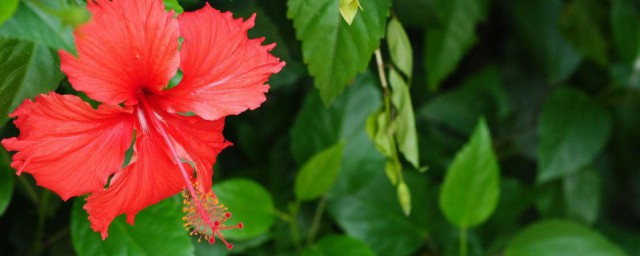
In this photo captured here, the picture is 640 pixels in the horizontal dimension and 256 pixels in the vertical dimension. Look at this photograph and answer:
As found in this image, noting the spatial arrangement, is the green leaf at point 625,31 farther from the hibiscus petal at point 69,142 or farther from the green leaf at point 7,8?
the green leaf at point 7,8

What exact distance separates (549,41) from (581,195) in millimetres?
290

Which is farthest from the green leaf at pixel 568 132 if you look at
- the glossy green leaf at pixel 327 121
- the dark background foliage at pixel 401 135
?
the glossy green leaf at pixel 327 121

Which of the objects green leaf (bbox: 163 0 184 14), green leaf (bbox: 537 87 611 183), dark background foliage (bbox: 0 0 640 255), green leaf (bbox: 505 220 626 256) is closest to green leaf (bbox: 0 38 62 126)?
dark background foliage (bbox: 0 0 640 255)

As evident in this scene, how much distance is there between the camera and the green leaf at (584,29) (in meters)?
1.27

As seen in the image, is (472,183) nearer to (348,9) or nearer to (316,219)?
(316,219)

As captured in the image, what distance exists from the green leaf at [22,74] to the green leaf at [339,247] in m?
0.48

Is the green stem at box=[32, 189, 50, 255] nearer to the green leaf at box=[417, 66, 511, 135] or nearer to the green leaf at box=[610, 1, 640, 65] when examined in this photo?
the green leaf at box=[417, 66, 511, 135]

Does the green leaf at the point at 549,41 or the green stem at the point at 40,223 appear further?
the green leaf at the point at 549,41

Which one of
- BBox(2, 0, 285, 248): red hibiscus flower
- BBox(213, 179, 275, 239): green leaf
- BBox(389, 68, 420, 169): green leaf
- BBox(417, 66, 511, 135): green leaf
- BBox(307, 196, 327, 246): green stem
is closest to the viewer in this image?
BBox(2, 0, 285, 248): red hibiscus flower

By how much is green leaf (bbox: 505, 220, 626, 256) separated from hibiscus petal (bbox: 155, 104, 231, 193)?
616 millimetres

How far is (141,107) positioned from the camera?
0.64 meters

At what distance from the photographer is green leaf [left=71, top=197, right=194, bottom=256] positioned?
2.50 ft

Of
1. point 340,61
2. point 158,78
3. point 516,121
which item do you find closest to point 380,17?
point 340,61

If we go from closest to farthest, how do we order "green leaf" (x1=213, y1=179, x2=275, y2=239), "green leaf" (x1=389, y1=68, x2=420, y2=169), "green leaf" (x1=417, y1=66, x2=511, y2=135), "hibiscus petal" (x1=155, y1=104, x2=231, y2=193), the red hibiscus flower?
the red hibiscus flower, "hibiscus petal" (x1=155, y1=104, x2=231, y2=193), "green leaf" (x1=389, y1=68, x2=420, y2=169), "green leaf" (x1=213, y1=179, x2=275, y2=239), "green leaf" (x1=417, y1=66, x2=511, y2=135)
